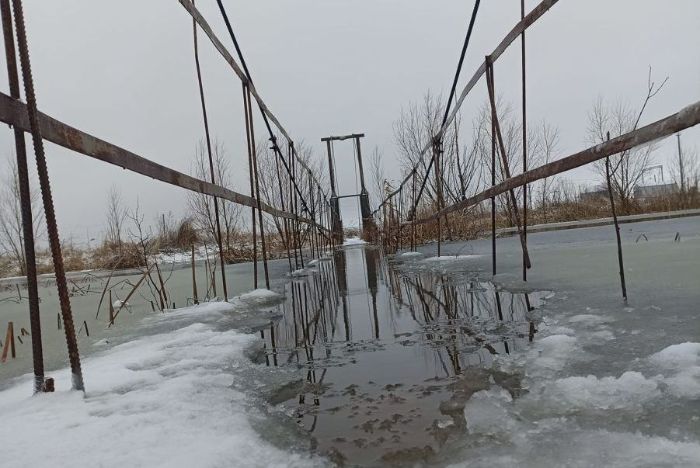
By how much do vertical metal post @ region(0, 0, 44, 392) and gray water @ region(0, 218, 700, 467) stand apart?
1.88ft

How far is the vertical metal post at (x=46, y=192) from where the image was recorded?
3.92ft

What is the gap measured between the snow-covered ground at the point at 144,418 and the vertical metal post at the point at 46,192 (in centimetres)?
13

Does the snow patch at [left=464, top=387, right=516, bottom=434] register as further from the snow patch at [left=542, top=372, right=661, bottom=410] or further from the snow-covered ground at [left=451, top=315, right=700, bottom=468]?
the snow patch at [left=542, top=372, right=661, bottom=410]

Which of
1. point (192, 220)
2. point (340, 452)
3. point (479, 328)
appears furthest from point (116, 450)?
point (192, 220)

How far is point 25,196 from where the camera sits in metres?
1.24

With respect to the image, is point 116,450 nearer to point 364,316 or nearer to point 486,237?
point 364,316

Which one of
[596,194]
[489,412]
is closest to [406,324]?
[489,412]

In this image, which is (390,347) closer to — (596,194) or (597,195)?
(597,195)

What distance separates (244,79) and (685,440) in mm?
3734

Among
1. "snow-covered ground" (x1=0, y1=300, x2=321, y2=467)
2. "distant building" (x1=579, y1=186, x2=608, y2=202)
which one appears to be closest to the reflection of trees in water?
"snow-covered ground" (x1=0, y1=300, x2=321, y2=467)

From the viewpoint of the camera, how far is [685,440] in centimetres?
80

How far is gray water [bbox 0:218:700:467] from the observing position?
0.86 meters

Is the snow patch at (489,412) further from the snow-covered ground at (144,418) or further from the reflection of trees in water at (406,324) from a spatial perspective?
the snow-covered ground at (144,418)

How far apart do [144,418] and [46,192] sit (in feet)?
2.29
